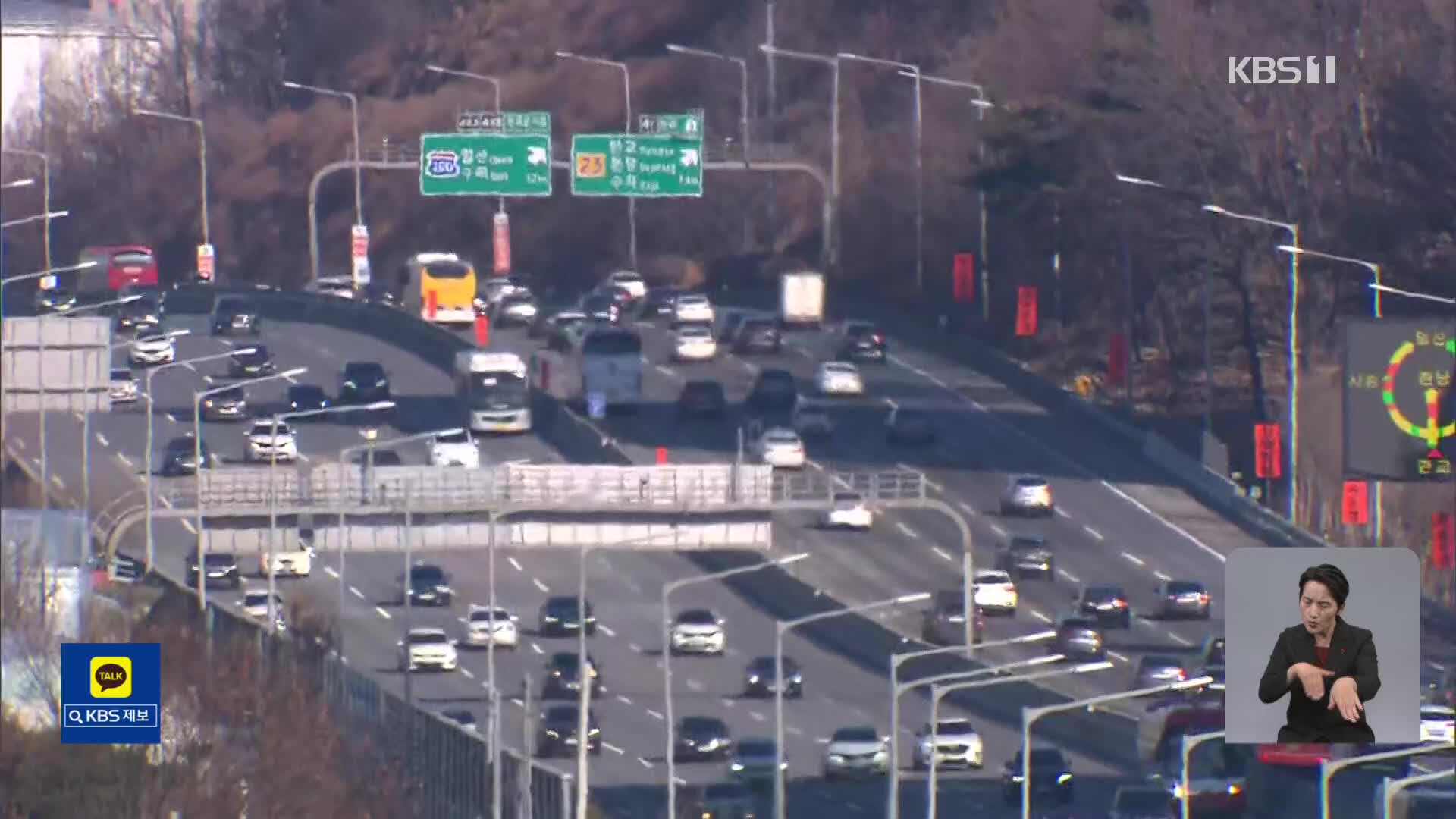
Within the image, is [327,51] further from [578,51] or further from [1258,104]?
[1258,104]

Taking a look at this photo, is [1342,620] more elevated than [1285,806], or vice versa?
[1342,620]

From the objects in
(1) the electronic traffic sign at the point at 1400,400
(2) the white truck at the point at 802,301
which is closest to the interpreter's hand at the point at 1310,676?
(1) the electronic traffic sign at the point at 1400,400

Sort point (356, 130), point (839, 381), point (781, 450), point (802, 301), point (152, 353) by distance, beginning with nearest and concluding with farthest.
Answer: point (781, 450) < point (152, 353) < point (356, 130) < point (839, 381) < point (802, 301)

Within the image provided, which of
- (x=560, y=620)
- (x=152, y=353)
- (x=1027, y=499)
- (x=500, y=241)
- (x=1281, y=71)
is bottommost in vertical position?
(x=560, y=620)

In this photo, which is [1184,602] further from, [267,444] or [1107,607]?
[267,444]

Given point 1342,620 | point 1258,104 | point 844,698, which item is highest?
point 1258,104

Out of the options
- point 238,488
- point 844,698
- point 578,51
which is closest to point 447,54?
point 578,51

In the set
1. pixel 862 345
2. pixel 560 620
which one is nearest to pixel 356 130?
pixel 862 345
